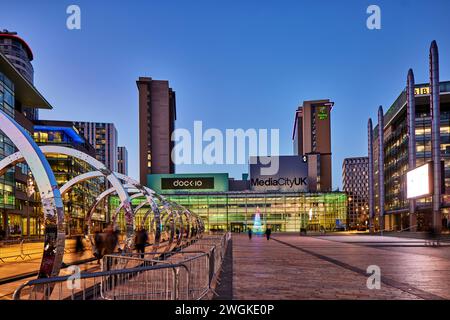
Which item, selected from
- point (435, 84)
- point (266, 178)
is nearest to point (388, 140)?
point (266, 178)

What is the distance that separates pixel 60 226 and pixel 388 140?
9687 centimetres

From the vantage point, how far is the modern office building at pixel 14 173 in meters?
52.3

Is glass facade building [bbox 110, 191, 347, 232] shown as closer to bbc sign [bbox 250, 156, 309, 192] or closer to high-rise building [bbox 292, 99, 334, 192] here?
bbc sign [bbox 250, 156, 309, 192]

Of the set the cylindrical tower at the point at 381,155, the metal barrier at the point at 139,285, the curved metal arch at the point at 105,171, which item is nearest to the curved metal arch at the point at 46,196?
the metal barrier at the point at 139,285

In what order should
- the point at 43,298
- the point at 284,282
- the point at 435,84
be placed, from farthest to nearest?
the point at 435,84, the point at 284,282, the point at 43,298

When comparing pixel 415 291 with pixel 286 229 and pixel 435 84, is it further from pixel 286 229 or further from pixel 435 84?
pixel 286 229

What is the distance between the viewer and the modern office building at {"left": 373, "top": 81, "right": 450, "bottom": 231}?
74125mm

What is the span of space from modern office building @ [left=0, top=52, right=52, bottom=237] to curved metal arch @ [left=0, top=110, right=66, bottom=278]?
133 feet

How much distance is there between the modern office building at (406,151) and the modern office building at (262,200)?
10.2 m

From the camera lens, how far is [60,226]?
28.7 ft

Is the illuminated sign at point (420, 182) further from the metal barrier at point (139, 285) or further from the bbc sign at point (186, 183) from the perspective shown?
the bbc sign at point (186, 183)

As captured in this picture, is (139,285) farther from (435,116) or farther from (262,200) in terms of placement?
(262,200)
